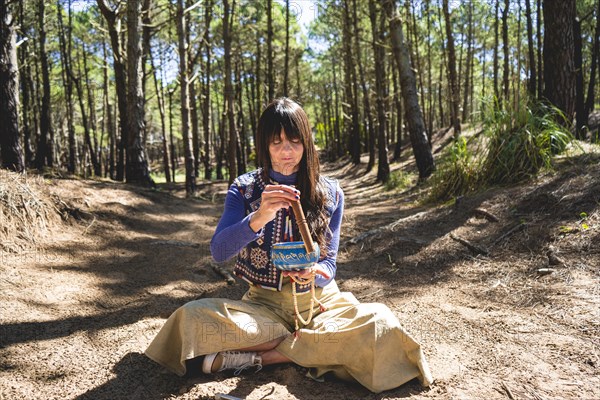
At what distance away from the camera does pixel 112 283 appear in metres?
4.13

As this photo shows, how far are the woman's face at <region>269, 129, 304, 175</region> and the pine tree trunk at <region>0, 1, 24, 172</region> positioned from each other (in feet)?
18.3

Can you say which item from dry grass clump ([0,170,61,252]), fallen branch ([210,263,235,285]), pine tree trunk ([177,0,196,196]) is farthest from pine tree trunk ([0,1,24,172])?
pine tree trunk ([177,0,196,196])

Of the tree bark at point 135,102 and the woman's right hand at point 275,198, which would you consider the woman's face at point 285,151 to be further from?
the tree bark at point 135,102

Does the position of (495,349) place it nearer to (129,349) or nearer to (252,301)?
(252,301)

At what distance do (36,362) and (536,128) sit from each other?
6.13m

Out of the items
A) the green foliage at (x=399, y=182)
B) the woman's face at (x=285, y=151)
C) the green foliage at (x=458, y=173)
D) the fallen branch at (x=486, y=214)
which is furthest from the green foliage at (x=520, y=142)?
the green foliage at (x=399, y=182)

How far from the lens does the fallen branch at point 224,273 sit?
442 cm

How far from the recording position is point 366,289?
4070 mm

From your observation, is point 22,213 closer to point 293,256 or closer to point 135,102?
point 293,256

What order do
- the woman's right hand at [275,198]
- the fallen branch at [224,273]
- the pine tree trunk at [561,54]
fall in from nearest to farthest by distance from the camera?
1. the woman's right hand at [275,198]
2. the fallen branch at [224,273]
3. the pine tree trunk at [561,54]

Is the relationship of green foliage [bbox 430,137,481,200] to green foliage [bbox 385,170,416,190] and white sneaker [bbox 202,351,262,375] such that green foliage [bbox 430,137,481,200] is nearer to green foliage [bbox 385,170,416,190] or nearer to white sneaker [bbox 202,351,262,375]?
green foliage [bbox 385,170,416,190]

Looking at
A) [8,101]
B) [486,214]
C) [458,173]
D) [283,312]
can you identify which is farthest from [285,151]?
[8,101]

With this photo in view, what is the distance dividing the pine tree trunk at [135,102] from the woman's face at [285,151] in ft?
26.8

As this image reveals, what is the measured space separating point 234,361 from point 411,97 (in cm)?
837
